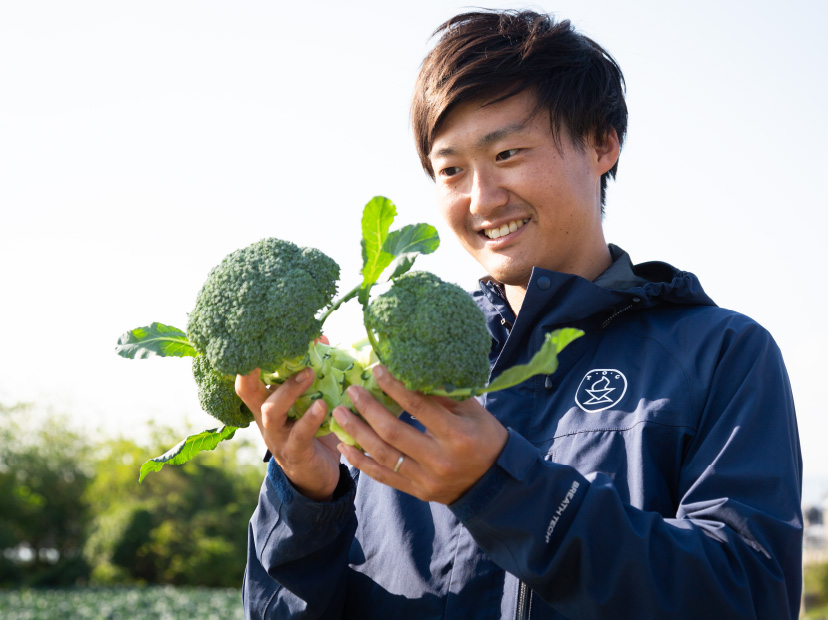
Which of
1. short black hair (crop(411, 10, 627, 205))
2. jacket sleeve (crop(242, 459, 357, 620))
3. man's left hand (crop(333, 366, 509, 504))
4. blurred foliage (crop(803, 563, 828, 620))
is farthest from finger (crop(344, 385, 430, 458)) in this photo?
blurred foliage (crop(803, 563, 828, 620))

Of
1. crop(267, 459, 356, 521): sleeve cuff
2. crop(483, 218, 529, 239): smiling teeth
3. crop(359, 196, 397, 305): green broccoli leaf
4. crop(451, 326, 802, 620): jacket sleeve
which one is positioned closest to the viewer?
crop(451, 326, 802, 620): jacket sleeve

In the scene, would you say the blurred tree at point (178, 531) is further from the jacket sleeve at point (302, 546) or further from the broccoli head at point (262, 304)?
the broccoli head at point (262, 304)

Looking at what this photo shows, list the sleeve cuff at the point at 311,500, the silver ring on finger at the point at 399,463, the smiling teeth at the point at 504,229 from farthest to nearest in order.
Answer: the smiling teeth at the point at 504,229
the sleeve cuff at the point at 311,500
the silver ring on finger at the point at 399,463

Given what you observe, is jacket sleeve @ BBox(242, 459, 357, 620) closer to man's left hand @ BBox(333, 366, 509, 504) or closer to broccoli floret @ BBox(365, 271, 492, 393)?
man's left hand @ BBox(333, 366, 509, 504)

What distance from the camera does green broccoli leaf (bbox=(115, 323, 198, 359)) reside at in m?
2.14

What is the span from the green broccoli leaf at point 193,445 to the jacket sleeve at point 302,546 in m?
0.18

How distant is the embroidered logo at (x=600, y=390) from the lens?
206 centimetres

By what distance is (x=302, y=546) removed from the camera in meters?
2.12

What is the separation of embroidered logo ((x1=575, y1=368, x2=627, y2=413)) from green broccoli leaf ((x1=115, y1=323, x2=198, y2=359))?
1.14 meters

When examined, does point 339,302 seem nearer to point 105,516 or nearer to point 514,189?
point 514,189

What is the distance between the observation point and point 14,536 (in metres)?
22.8

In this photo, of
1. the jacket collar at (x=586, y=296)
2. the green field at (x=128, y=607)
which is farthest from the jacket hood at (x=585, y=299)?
the green field at (x=128, y=607)

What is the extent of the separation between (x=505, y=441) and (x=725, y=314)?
0.90m

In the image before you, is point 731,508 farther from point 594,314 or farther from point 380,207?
point 380,207
